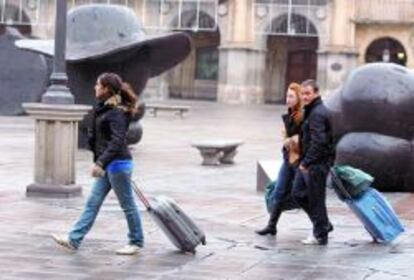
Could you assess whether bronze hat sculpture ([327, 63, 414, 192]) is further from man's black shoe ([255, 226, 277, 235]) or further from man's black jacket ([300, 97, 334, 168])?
man's black jacket ([300, 97, 334, 168])

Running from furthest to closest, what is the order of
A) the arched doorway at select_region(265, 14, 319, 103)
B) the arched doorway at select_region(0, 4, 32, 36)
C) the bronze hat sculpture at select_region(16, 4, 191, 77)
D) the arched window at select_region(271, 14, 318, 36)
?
1. the arched doorway at select_region(265, 14, 319, 103)
2. the arched doorway at select_region(0, 4, 32, 36)
3. the arched window at select_region(271, 14, 318, 36)
4. the bronze hat sculpture at select_region(16, 4, 191, 77)

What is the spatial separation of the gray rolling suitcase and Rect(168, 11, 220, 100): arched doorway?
50.5 metres

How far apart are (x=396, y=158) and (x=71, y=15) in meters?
9.81

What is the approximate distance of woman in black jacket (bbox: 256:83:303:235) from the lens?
10375 mm

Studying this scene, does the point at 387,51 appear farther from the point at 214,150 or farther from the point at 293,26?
the point at 214,150

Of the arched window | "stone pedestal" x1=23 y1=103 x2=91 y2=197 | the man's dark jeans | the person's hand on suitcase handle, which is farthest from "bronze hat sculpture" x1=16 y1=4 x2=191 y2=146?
the arched window

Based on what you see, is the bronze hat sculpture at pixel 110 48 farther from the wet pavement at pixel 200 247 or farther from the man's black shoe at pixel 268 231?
the man's black shoe at pixel 268 231

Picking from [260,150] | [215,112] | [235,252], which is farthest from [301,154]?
Answer: [215,112]

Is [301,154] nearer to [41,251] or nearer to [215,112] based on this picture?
[41,251]

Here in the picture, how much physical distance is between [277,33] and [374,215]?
153ft

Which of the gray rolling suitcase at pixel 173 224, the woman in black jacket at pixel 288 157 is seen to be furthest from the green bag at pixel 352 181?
the gray rolling suitcase at pixel 173 224

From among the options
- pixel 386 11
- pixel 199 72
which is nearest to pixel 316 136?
pixel 386 11

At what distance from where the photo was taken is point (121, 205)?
9.57m

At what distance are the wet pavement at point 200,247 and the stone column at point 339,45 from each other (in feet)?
121
